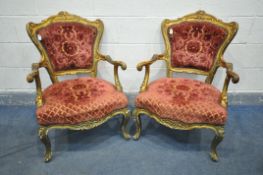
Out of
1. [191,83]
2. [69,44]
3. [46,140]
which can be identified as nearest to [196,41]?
[191,83]

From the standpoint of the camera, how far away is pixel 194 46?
2.18 metres

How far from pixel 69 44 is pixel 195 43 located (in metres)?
0.99

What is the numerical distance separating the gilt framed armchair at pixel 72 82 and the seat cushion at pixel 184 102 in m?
0.22

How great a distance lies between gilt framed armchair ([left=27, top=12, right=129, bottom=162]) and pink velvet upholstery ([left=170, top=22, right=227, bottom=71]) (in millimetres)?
484

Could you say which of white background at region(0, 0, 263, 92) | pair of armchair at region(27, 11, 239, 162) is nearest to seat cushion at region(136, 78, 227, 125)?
pair of armchair at region(27, 11, 239, 162)

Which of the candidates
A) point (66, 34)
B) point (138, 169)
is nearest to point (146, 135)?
point (138, 169)

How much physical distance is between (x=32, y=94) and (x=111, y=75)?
810 millimetres

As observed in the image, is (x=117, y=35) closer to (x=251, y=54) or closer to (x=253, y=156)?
(x=251, y=54)

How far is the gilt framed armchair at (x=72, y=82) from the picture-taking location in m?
1.87

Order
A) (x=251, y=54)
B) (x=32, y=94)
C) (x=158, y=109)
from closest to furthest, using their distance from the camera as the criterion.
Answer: (x=158, y=109), (x=251, y=54), (x=32, y=94)

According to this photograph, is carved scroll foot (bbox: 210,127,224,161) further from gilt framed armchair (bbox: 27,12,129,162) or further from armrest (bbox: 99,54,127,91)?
armrest (bbox: 99,54,127,91)

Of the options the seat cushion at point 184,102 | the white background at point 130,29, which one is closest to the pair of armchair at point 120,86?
the seat cushion at point 184,102

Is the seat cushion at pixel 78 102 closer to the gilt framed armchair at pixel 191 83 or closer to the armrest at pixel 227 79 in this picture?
the gilt framed armchair at pixel 191 83

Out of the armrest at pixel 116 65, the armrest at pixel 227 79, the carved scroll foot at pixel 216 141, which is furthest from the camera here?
the armrest at pixel 116 65
